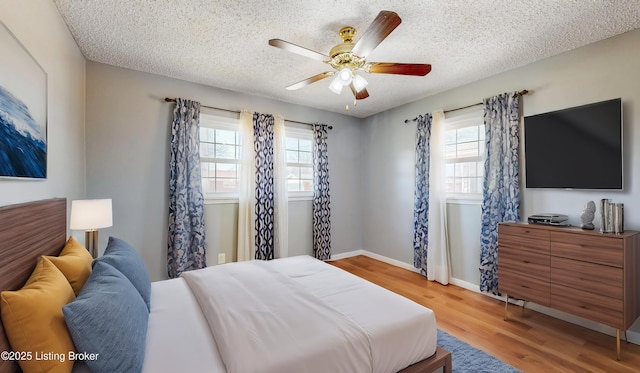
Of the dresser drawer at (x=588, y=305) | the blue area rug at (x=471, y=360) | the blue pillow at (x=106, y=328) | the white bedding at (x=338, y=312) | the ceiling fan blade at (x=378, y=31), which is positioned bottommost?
the blue area rug at (x=471, y=360)

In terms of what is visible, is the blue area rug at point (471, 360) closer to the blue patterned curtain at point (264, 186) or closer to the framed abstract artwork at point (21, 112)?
the blue patterned curtain at point (264, 186)

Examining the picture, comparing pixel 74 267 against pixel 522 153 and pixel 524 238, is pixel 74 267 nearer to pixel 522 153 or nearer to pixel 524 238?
pixel 524 238

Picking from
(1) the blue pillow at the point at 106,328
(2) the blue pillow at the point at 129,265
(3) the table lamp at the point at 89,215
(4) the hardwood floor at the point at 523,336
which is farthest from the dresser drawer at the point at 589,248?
(3) the table lamp at the point at 89,215

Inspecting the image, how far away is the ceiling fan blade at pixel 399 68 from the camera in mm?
2174

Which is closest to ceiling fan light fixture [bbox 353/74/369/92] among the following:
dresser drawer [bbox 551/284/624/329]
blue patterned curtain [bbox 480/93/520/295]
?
blue patterned curtain [bbox 480/93/520/295]

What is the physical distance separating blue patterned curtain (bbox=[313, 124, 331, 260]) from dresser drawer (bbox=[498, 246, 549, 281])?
97.0 inches

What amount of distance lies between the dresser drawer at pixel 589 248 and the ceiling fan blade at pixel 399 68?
6.17 feet

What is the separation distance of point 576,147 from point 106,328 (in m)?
3.74

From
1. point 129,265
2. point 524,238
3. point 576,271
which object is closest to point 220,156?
point 129,265

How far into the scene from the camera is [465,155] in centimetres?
355

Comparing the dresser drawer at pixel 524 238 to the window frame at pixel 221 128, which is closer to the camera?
the dresser drawer at pixel 524 238

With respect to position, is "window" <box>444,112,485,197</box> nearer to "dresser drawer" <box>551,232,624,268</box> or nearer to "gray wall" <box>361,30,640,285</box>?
"gray wall" <box>361,30,640,285</box>

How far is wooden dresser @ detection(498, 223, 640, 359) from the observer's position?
205 centimetres

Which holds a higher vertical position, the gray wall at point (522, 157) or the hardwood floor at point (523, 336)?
the gray wall at point (522, 157)
